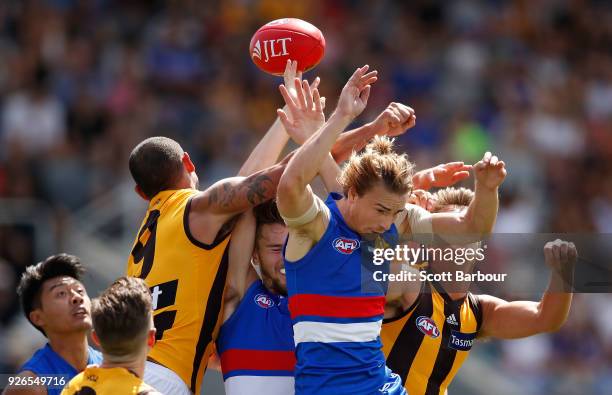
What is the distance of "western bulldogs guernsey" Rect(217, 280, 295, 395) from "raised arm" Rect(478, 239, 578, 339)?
4.26 ft

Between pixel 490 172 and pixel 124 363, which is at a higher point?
pixel 490 172

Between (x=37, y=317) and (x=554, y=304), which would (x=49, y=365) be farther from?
(x=554, y=304)

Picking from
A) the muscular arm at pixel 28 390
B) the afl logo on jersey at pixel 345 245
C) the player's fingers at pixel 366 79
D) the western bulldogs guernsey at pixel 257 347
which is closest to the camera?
the afl logo on jersey at pixel 345 245

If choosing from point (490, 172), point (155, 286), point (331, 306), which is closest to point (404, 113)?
point (490, 172)

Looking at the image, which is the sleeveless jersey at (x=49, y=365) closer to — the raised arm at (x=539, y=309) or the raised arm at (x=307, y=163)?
the raised arm at (x=307, y=163)

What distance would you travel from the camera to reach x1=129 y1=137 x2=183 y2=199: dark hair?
615 centimetres

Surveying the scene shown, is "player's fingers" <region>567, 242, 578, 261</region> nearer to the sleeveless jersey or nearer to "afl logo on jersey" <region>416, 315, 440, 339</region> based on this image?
"afl logo on jersey" <region>416, 315, 440, 339</region>

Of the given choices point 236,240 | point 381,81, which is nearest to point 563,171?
point 381,81

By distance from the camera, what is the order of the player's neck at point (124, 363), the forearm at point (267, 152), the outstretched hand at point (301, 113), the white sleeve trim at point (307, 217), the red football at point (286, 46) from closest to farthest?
the player's neck at point (124, 363) < the white sleeve trim at point (307, 217) < the outstretched hand at point (301, 113) < the red football at point (286, 46) < the forearm at point (267, 152)

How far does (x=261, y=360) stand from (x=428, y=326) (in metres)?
0.97

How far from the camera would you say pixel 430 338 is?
623cm

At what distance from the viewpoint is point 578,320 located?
12.1 meters

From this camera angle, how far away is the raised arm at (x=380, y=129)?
19.8 feet

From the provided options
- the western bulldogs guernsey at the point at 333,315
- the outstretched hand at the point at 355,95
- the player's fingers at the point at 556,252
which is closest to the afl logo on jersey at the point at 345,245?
the western bulldogs guernsey at the point at 333,315
